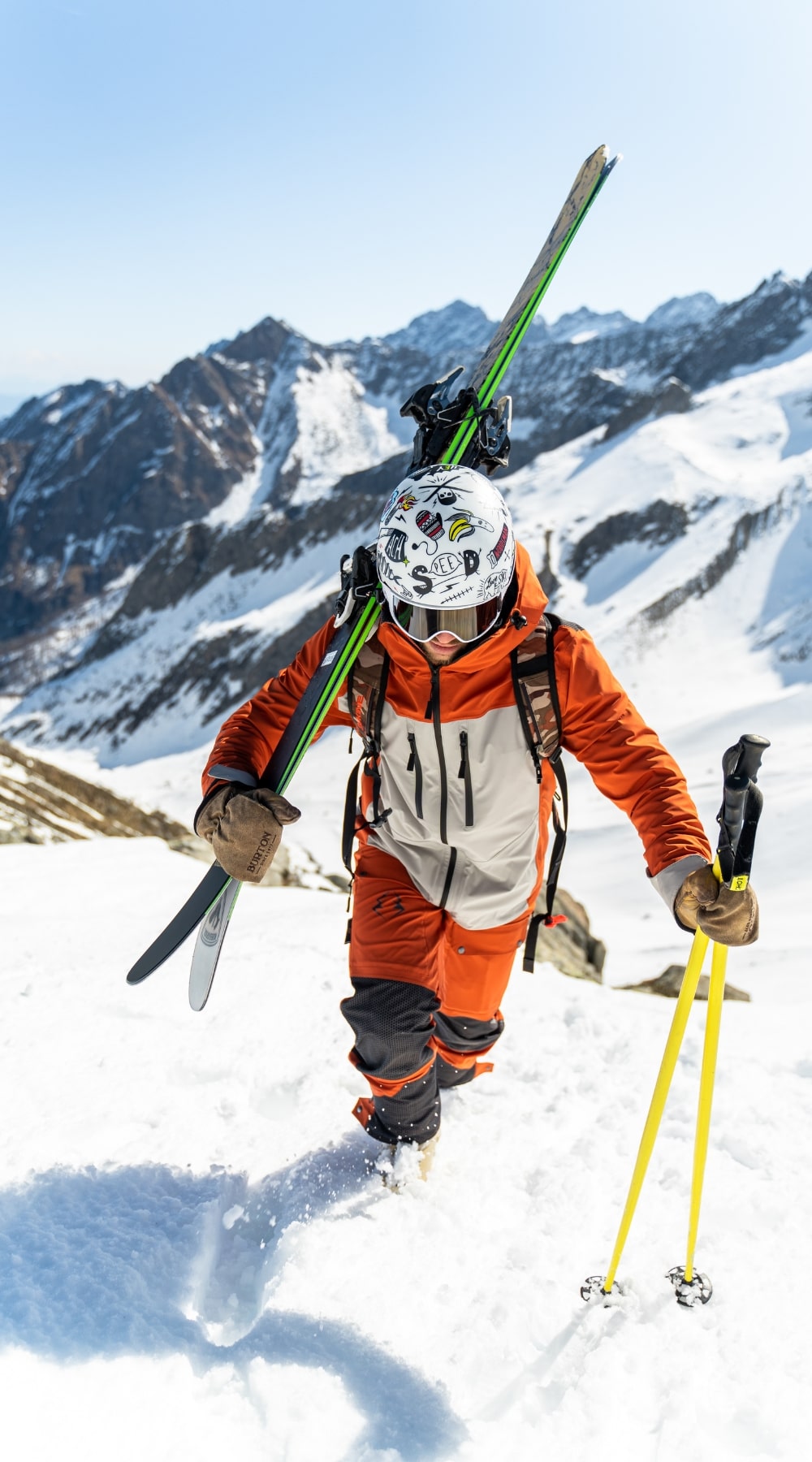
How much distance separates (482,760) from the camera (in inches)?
140

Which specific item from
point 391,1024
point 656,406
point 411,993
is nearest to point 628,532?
point 656,406

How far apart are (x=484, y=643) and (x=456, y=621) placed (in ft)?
0.49

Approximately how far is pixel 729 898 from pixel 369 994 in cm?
159

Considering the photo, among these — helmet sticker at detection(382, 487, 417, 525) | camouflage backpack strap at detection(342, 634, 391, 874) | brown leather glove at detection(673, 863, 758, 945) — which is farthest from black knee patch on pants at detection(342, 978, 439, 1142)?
helmet sticker at detection(382, 487, 417, 525)

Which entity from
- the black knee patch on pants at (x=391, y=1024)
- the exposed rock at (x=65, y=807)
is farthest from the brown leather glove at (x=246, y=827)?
the exposed rock at (x=65, y=807)

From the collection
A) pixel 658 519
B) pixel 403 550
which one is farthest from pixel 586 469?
pixel 403 550

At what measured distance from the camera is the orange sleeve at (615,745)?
3.19 metres

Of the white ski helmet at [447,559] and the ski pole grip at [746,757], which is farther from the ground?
the white ski helmet at [447,559]

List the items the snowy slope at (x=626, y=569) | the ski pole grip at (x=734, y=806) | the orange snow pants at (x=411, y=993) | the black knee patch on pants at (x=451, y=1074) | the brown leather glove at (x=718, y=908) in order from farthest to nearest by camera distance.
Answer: the snowy slope at (x=626, y=569) < the black knee patch on pants at (x=451, y=1074) < the orange snow pants at (x=411, y=993) < the brown leather glove at (x=718, y=908) < the ski pole grip at (x=734, y=806)

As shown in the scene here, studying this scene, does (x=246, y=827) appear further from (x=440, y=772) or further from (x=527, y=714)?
A: (x=527, y=714)

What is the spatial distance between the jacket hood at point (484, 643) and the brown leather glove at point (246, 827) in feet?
2.61

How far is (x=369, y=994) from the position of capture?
3.60 metres

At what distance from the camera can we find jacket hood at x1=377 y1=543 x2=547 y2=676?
11.3 feet

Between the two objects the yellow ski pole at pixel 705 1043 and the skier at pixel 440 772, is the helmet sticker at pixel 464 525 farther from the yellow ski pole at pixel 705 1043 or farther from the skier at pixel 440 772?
the yellow ski pole at pixel 705 1043
